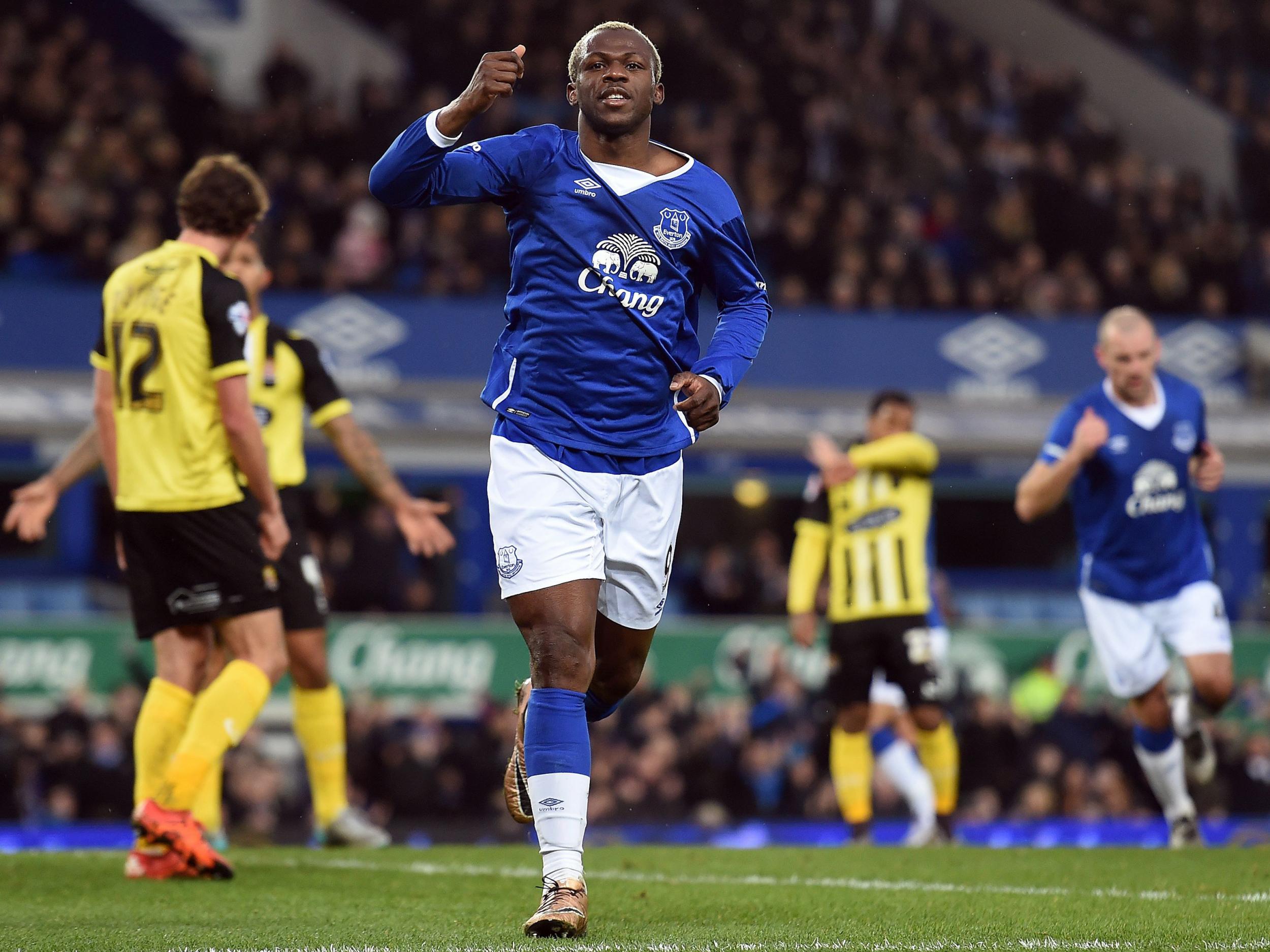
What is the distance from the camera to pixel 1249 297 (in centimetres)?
2125

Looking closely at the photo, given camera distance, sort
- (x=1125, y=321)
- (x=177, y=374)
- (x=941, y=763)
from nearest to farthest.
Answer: (x=177, y=374)
(x=1125, y=321)
(x=941, y=763)

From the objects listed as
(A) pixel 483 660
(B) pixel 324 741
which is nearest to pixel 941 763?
(B) pixel 324 741

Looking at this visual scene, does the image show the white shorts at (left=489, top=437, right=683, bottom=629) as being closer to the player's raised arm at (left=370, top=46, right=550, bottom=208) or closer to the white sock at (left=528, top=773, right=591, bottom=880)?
the white sock at (left=528, top=773, right=591, bottom=880)

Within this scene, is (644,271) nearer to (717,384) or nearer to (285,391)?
(717,384)

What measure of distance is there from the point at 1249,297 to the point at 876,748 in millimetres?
13504

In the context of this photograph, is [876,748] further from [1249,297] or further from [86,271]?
[1249,297]

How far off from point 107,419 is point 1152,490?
425 centimetres

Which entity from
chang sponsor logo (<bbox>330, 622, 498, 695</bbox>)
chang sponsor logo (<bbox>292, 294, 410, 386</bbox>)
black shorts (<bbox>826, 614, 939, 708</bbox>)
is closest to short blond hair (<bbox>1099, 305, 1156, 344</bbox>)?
black shorts (<bbox>826, 614, 939, 708</bbox>)

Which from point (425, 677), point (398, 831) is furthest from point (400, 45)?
point (398, 831)

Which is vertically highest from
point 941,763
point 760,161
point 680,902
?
point 760,161

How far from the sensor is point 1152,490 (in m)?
7.56

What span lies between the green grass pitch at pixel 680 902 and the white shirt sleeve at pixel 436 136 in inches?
77.5

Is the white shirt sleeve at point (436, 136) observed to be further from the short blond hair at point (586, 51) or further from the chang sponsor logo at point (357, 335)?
the chang sponsor logo at point (357, 335)

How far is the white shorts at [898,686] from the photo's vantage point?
9133mm
